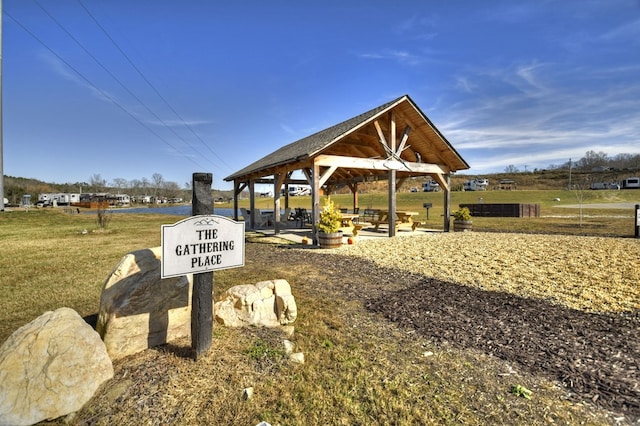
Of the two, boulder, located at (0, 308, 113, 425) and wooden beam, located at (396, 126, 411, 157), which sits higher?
wooden beam, located at (396, 126, 411, 157)

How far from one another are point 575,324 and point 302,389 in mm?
4106

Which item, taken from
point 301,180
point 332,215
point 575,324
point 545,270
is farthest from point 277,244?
point 575,324

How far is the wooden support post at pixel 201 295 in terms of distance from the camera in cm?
318

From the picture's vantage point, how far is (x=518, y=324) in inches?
169

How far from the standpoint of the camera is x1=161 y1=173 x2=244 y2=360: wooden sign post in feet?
9.84

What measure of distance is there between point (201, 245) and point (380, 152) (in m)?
13.2

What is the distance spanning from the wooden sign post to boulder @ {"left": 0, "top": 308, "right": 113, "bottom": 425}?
0.88 metres

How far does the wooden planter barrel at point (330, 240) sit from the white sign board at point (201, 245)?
7.25m

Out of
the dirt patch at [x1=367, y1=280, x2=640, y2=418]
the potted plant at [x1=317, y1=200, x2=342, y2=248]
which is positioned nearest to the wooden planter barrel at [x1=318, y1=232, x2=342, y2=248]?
the potted plant at [x1=317, y1=200, x2=342, y2=248]

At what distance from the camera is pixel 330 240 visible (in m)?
10.7

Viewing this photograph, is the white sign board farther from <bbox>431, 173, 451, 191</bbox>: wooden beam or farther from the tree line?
the tree line

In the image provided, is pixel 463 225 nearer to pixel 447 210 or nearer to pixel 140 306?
pixel 447 210

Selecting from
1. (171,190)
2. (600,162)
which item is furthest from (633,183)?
(171,190)

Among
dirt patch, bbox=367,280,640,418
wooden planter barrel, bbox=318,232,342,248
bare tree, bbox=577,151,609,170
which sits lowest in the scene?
dirt patch, bbox=367,280,640,418
